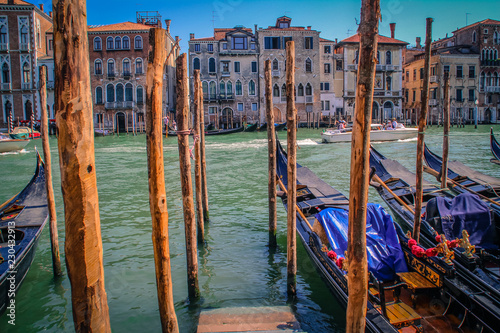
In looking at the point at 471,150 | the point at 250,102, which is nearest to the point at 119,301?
the point at 471,150

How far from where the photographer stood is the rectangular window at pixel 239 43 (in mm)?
29156

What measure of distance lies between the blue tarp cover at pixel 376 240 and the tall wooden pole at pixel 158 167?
196 cm

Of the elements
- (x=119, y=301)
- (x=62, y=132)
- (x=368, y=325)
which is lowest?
(x=119, y=301)

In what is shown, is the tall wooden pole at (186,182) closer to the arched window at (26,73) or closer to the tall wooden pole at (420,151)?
the tall wooden pole at (420,151)

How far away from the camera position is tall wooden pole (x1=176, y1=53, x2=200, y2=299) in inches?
151

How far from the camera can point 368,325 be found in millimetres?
2838

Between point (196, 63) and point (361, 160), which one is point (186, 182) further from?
point (196, 63)

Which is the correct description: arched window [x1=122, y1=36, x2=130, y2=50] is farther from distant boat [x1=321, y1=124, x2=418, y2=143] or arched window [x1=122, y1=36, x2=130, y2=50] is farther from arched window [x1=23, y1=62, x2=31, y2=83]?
distant boat [x1=321, y1=124, x2=418, y2=143]

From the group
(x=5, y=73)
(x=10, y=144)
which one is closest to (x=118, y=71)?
(x=5, y=73)

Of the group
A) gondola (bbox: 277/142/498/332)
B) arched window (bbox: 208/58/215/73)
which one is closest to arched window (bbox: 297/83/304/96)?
arched window (bbox: 208/58/215/73)

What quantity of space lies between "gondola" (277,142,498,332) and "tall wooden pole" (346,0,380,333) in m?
0.69

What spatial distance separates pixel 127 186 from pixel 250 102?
21.4 metres

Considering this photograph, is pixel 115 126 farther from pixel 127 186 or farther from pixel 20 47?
pixel 127 186

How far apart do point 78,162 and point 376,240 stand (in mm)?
3012
